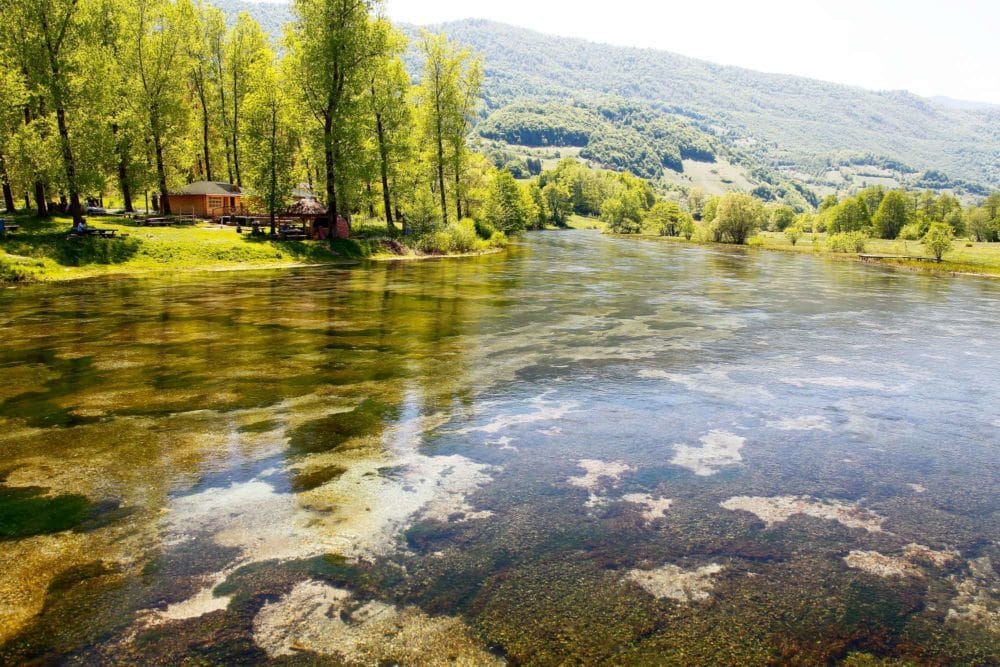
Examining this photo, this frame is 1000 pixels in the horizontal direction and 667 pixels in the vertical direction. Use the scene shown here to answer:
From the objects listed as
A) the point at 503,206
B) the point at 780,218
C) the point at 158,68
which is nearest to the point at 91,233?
the point at 158,68

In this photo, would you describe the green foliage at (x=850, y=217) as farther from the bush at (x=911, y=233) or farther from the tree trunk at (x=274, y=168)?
the tree trunk at (x=274, y=168)

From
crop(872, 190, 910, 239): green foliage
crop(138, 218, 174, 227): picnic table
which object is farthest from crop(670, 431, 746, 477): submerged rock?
crop(872, 190, 910, 239): green foliage

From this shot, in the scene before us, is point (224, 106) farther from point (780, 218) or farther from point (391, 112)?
point (780, 218)

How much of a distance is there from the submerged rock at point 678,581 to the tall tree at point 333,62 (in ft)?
161

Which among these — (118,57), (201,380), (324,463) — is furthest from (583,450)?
(118,57)

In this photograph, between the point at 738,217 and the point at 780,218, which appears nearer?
the point at 738,217

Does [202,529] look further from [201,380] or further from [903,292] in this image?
[903,292]

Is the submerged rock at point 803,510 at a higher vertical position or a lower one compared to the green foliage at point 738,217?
lower

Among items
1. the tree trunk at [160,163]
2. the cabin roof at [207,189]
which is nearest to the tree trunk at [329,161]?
the tree trunk at [160,163]

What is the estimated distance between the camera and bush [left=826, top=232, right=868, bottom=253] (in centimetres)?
8462

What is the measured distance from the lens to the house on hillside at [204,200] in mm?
60906

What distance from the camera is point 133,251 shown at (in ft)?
132

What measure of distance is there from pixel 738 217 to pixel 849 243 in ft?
75.7

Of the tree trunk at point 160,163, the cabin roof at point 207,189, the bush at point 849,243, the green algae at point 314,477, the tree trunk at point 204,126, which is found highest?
the tree trunk at point 204,126
